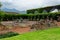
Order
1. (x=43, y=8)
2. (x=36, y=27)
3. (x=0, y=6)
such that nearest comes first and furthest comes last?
(x=36, y=27)
(x=0, y=6)
(x=43, y=8)

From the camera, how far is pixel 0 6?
19.7 m

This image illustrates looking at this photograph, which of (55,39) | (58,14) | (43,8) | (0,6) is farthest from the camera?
(43,8)

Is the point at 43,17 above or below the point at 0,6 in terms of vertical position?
below

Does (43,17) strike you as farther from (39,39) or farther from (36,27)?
(39,39)

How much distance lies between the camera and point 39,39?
972 cm

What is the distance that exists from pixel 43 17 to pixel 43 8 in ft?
34.0

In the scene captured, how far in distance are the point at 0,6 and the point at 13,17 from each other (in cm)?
839

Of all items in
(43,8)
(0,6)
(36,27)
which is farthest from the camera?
(43,8)

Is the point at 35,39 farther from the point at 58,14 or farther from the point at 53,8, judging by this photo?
the point at 53,8

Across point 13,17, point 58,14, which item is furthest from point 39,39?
point 13,17

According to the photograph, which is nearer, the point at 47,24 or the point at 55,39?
the point at 55,39

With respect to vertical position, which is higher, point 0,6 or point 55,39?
point 0,6

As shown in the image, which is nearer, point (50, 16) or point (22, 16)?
point (50, 16)

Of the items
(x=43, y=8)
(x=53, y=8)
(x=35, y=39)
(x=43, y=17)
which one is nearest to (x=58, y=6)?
(x=53, y=8)
